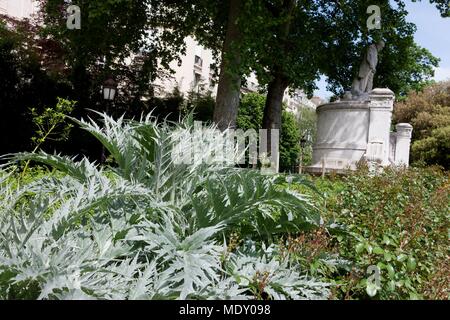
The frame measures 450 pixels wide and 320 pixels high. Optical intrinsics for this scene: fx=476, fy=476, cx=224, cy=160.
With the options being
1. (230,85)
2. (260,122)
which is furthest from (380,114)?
(260,122)

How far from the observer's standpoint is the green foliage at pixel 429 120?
23938mm

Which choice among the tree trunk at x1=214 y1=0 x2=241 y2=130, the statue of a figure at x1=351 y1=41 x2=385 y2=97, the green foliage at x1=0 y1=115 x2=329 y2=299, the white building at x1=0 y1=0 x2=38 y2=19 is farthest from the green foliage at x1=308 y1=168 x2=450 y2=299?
the white building at x1=0 y1=0 x2=38 y2=19

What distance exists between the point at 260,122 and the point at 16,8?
14208mm

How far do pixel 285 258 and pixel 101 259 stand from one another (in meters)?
0.97

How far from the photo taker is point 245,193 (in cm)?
292

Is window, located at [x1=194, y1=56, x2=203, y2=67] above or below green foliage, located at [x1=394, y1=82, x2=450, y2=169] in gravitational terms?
above

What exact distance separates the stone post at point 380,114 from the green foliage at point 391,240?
7826mm

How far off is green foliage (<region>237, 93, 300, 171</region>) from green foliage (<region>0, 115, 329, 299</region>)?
2218 cm

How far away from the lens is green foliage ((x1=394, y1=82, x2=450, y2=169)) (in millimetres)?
23938
